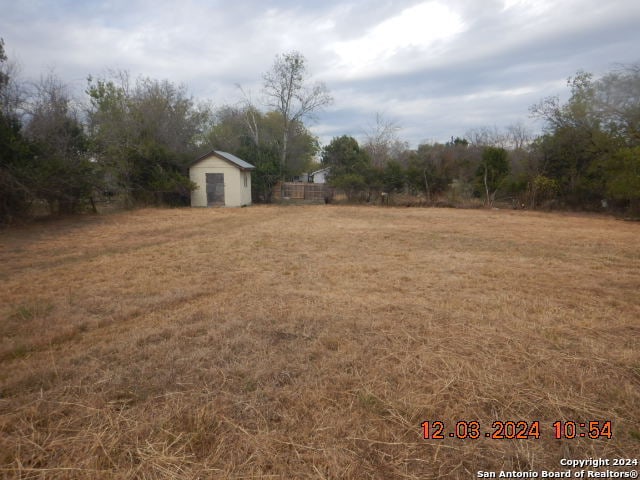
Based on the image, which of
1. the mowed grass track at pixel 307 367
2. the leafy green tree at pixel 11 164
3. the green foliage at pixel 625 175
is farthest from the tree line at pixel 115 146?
the green foliage at pixel 625 175

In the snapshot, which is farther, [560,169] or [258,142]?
[258,142]

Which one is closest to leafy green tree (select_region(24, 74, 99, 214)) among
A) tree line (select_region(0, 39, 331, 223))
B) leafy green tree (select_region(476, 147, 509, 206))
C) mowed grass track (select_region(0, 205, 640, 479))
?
tree line (select_region(0, 39, 331, 223))

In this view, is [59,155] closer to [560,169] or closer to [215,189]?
[215,189]

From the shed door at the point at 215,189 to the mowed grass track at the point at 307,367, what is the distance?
43.0ft

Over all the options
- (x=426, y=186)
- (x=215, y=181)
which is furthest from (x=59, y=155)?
(x=426, y=186)

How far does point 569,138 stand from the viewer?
51.2 feet

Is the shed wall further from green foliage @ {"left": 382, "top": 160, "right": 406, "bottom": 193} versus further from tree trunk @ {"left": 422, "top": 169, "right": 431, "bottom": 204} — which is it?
tree trunk @ {"left": 422, "top": 169, "right": 431, "bottom": 204}

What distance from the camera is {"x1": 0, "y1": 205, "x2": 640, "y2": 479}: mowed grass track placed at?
5.43ft
